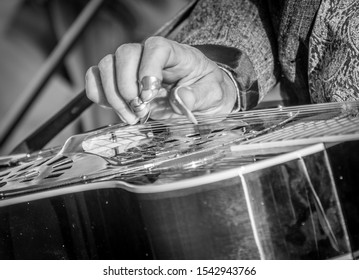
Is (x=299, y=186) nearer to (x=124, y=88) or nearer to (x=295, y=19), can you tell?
(x=124, y=88)

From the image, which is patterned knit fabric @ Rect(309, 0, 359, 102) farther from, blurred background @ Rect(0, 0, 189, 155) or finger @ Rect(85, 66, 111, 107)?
blurred background @ Rect(0, 0, 189, 155)

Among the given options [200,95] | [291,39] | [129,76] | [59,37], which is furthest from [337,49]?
[59,37]

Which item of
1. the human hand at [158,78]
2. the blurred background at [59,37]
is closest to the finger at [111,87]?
the human hand at [158,78]

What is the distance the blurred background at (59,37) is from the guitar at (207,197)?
1.03 meters

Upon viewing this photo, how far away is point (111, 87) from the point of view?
2.11 ft

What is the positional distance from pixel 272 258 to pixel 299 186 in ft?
0.21

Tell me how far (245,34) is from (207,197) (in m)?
0.53

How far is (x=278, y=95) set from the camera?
1.03 metres

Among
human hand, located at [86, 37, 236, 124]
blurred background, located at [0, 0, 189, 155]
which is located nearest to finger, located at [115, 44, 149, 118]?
human hand, located at [86, 37, 236, 124]

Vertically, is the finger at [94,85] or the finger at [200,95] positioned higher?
the finger at [94,85]

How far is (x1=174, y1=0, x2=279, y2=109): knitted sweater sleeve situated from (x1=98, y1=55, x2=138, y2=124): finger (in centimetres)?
29

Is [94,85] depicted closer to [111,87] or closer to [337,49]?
[111,87]

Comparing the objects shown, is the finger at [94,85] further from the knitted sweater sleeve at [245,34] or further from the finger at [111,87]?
the knitted sweater sleeve at [245,34]

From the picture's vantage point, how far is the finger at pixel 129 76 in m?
0.62
